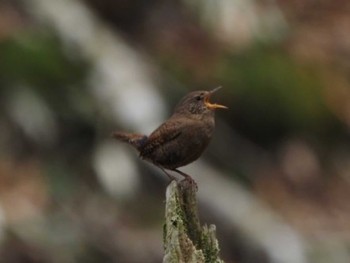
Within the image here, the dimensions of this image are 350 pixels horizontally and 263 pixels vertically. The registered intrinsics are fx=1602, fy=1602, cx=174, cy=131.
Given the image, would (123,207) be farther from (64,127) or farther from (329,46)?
(329,46)

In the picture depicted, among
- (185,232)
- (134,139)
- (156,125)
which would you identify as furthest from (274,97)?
(185,232)

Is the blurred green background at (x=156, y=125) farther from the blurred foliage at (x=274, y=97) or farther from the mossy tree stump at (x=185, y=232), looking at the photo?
the mossy tree stump at (x=185, y=232)


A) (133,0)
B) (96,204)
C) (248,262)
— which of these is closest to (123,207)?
(96,204)

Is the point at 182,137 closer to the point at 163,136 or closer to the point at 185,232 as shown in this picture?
the point at 163,136

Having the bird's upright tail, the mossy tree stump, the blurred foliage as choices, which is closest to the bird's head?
the bird's upright tail

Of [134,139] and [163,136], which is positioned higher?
[134,139]
